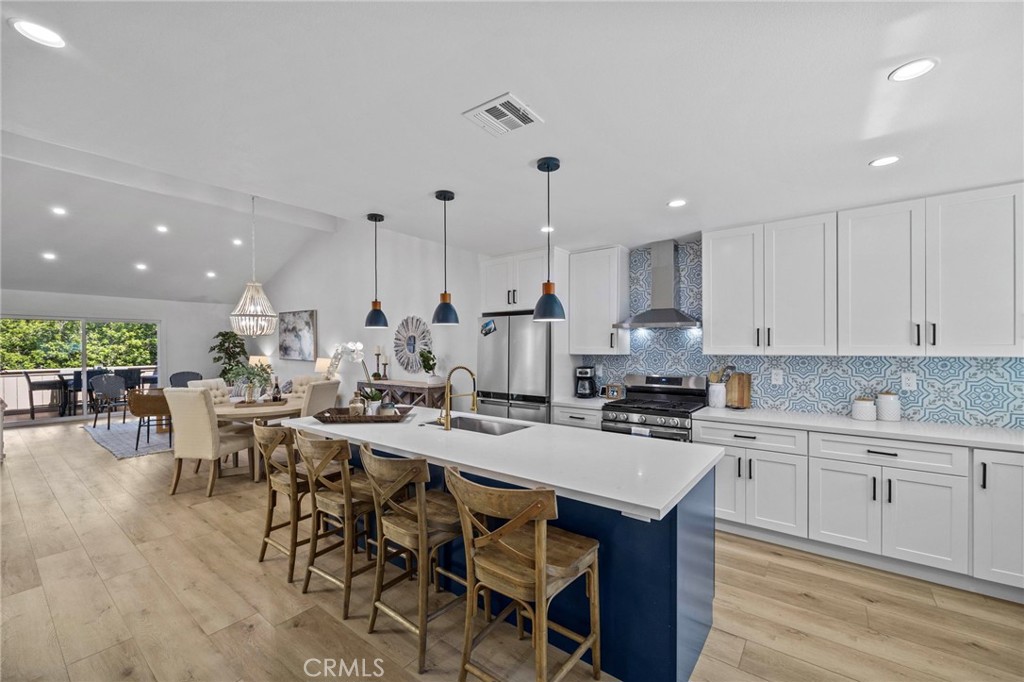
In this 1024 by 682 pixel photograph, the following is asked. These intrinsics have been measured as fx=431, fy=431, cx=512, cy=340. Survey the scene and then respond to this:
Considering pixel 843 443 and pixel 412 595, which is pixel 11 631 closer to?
pixel 412 595

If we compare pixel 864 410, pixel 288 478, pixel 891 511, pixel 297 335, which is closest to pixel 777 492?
pixel 891 511

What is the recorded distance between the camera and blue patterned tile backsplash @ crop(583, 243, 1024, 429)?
A: 9.43 feet

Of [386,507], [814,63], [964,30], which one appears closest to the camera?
[964,30]

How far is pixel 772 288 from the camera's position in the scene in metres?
3.39

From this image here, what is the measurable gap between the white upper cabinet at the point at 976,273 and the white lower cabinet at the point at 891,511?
87 centimetres

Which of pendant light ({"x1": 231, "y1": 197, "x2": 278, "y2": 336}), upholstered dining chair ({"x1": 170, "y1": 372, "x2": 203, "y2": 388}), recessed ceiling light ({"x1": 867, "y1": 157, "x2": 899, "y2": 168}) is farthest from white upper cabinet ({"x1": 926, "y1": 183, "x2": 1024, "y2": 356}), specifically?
upholstered dining chair ({"x1": 170, "y1": 372, "x2": 203, "y2": 388})

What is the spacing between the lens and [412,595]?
2.44m

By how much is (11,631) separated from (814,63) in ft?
14.3

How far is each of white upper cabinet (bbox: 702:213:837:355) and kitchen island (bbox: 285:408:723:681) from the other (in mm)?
1636

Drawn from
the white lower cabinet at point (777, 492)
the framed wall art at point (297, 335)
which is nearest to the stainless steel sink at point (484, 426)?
the white lower cabinet at point (777, 492)

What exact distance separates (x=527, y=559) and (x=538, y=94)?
1800 mm

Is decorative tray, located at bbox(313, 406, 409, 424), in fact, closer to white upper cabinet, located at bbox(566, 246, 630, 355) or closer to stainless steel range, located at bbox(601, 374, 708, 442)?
stainless steel range, located at bbox(601, 374, 708, 442)

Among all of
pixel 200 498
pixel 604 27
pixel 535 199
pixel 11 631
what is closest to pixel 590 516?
pixel 604 27

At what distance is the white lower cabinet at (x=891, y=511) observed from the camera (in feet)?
8.34
